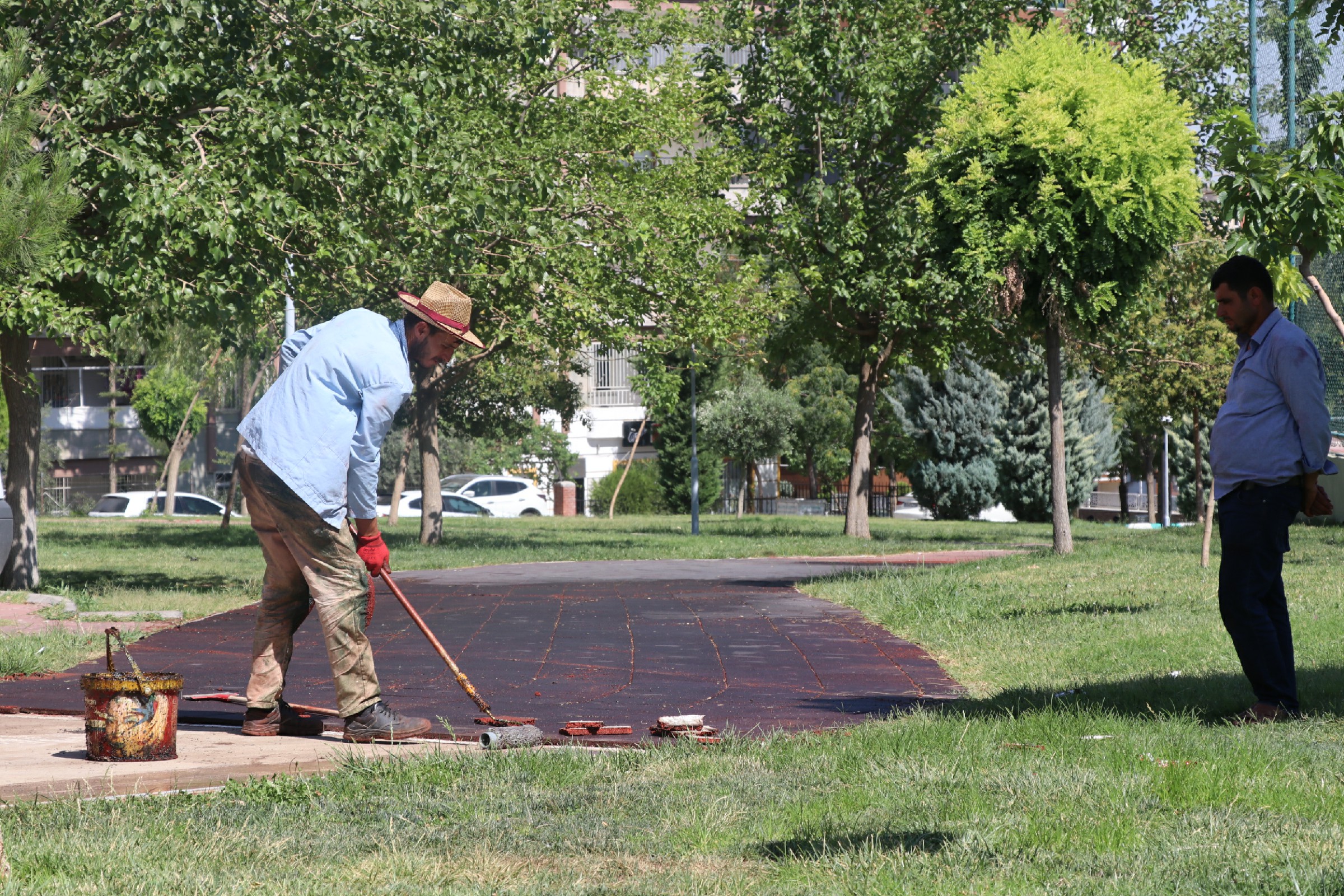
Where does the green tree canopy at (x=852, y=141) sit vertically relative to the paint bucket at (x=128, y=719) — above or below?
above

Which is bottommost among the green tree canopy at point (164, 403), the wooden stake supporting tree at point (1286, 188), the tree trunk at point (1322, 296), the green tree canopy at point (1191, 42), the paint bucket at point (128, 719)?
the paint bucket at point (128, 719)

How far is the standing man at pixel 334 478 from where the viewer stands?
561 centimetres

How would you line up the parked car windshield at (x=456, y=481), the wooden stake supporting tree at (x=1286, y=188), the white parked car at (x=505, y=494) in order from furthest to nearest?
the parked car windshield at (x=456, y=481) → the white parked car at (x=505, y=494) → the wooden stake supporting tree at (x=1286, y=188)

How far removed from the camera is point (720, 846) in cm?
381

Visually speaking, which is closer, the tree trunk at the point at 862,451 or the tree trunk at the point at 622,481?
the tree trunk at the point at 862,451

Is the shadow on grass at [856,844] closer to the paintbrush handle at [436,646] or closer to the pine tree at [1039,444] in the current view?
the paintbrush handle at [436,646]

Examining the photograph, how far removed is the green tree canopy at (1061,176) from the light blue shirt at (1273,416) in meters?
8.73

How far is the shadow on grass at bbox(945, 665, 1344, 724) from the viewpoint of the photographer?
591cm

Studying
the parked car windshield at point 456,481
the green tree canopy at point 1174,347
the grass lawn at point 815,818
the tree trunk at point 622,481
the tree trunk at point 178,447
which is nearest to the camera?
the grass lawn at point 815,818

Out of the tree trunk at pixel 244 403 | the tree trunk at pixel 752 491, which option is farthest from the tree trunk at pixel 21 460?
the tree trunk at pixel 752 491

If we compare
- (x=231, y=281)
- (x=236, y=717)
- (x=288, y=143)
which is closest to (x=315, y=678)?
(x=236, y=717)

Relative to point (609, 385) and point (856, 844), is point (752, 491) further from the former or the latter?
point (856, 844)

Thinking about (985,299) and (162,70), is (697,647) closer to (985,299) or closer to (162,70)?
(162,70)

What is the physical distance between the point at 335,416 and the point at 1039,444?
115 feet
